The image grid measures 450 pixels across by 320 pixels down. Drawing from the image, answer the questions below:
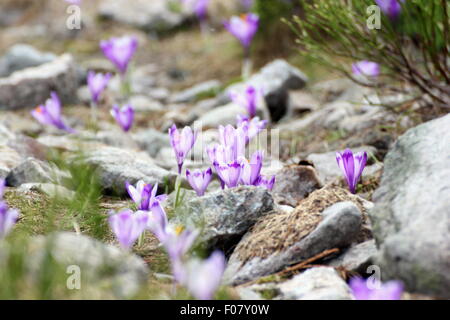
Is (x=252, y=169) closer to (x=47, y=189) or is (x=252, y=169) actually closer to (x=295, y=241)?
(x=295, y=241)

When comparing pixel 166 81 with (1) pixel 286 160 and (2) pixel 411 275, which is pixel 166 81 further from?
(2) pixel 411 275

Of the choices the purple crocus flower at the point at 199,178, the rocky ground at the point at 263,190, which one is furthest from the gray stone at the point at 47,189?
the purple crocus flower at the point at 199,178

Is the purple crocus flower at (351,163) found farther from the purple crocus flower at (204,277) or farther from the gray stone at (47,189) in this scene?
the gray stone at (47,189)

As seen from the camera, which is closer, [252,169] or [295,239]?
[295,239]

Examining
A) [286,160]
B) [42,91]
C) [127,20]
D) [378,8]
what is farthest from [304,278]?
[127,20]

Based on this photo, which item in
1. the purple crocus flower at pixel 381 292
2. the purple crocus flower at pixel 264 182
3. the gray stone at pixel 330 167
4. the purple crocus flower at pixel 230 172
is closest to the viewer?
the purple crocus flower at pixel 381 292

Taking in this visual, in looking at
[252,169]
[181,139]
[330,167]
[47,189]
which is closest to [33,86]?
[47,189]
